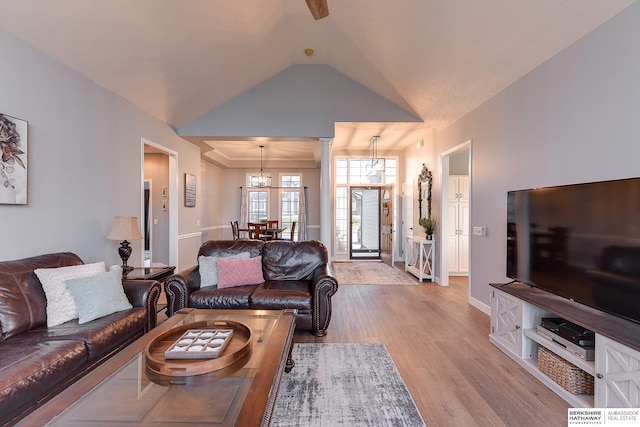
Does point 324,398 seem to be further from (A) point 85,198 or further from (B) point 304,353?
(A) point 85,198

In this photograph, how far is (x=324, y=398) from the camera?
82.8 inches

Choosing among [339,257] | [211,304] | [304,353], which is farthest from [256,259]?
[339,257]

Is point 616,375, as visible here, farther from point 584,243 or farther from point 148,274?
point 148,274

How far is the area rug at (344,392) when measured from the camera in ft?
6.23

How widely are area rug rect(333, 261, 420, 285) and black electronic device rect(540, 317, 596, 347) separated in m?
3.13

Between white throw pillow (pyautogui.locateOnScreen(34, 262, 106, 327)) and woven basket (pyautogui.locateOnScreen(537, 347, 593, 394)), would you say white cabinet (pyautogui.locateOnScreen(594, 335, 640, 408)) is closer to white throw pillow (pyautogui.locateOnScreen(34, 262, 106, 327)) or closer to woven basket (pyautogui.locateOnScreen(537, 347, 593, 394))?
woven basket (pyautogui.locateOnScreen(537, 347, 593, 394))

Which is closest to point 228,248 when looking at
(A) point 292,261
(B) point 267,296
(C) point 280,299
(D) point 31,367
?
(A) point 292,261

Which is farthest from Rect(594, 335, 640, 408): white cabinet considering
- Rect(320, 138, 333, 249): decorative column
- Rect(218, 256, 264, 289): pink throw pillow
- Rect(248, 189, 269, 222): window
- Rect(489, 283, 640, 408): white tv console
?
Rect(248, 189, 269, 222): window

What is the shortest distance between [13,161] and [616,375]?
449 cm

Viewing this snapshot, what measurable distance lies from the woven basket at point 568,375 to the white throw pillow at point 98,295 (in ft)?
11.3

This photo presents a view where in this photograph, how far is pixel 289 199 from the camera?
A: 9.12m

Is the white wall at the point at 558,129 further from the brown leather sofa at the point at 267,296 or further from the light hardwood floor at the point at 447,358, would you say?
the brown leather sofa at the point at 267,296

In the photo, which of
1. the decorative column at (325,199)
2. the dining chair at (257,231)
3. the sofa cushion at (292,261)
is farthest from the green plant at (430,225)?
the dining chair at (257,231)

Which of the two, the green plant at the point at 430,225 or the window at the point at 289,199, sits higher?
the window at the point at 289,199
